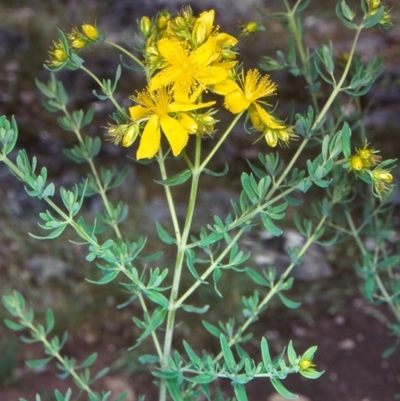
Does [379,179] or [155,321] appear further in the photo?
[155,321]

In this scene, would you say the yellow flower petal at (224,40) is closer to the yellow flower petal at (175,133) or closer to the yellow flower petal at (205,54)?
the yellow flower petal at (205,54)

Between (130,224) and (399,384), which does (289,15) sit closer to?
(399,384)

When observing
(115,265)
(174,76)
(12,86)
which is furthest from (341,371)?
(12,86)

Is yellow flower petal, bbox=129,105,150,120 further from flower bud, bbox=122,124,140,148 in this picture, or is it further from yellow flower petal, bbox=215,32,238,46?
yellow flower petal, bbox=215,32,238,46

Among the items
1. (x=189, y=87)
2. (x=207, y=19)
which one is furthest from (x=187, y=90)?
(x=207, y=19)

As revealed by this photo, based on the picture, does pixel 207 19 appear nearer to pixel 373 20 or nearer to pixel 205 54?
pixel 205 54

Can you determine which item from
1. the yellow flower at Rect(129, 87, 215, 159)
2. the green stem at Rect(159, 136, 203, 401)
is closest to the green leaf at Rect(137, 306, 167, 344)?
the green stem at Rect(159, 136, 203, 401)
